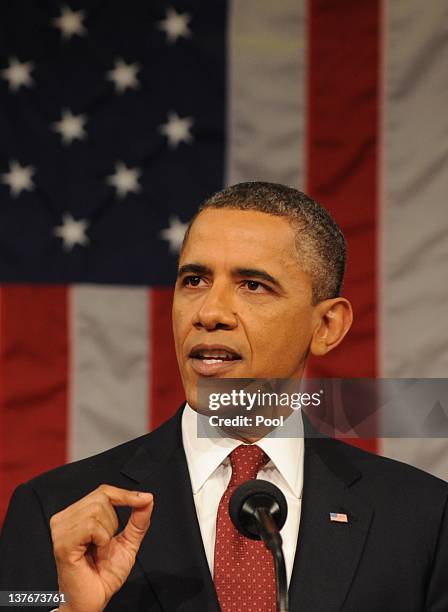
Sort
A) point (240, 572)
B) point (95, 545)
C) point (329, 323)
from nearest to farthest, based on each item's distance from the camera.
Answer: point (95, 545) < point (240, 572) < point (329, 323)

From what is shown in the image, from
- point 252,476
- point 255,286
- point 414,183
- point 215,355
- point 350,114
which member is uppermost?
point 350,114

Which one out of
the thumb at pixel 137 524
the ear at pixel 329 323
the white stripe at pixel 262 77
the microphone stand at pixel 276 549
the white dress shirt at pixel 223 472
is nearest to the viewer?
the microphone stand at pixel 276 549

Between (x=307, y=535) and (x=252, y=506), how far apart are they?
1.01ft

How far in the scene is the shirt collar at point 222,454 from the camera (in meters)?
1.51

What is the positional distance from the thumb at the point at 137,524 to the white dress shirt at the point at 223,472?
24 centimetres

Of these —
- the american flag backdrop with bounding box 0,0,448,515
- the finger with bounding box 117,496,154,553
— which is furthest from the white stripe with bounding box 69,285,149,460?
the finger with bounding box 117,496,154,553

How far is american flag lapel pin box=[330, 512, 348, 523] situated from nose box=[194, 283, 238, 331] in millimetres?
326

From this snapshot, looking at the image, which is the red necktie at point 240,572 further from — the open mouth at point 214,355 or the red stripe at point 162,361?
the red stripe at point 162,361

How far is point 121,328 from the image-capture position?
2541 millimetres

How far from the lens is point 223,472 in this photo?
1514 mm

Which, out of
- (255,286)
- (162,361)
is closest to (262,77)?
(162,361)

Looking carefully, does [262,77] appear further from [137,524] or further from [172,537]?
[137,524]

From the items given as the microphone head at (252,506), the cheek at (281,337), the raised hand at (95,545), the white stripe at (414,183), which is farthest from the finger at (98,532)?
the white stripe at (414,183)

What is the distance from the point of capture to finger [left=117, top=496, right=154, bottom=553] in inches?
47.8
